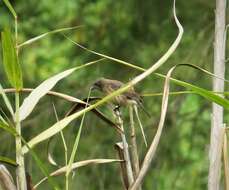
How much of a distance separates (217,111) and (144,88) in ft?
5.77

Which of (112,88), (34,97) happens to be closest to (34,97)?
(34,97)

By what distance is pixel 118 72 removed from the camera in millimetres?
2775

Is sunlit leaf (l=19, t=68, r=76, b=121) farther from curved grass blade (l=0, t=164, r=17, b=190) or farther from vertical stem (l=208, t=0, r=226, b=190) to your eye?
vertical stem (l=208, t=0, r=226, b=190)

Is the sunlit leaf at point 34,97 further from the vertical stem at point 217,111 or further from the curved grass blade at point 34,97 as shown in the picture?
the vertical stem at point 217,111

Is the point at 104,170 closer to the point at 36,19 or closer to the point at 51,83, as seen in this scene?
the point at 36,19

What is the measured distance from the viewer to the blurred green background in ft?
8.37

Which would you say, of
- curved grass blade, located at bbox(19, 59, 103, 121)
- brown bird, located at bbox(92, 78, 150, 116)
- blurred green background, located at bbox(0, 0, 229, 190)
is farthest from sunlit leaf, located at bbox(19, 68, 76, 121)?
blurred green background, located at bbox(0, 0, 229, 190)

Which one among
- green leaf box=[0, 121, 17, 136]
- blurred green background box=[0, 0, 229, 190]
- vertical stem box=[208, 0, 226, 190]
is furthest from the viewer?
blurred green background box=[0, 0, 229, 190]

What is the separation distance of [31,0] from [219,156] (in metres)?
2.35

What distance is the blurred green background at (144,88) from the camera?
2.55 m

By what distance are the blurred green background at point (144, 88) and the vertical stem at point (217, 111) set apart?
1.37m

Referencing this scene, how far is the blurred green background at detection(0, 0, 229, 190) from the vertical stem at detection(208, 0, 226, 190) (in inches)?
53.9

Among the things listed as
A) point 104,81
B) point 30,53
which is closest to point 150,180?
point 30,53

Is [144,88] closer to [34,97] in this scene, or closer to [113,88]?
[113,88]
